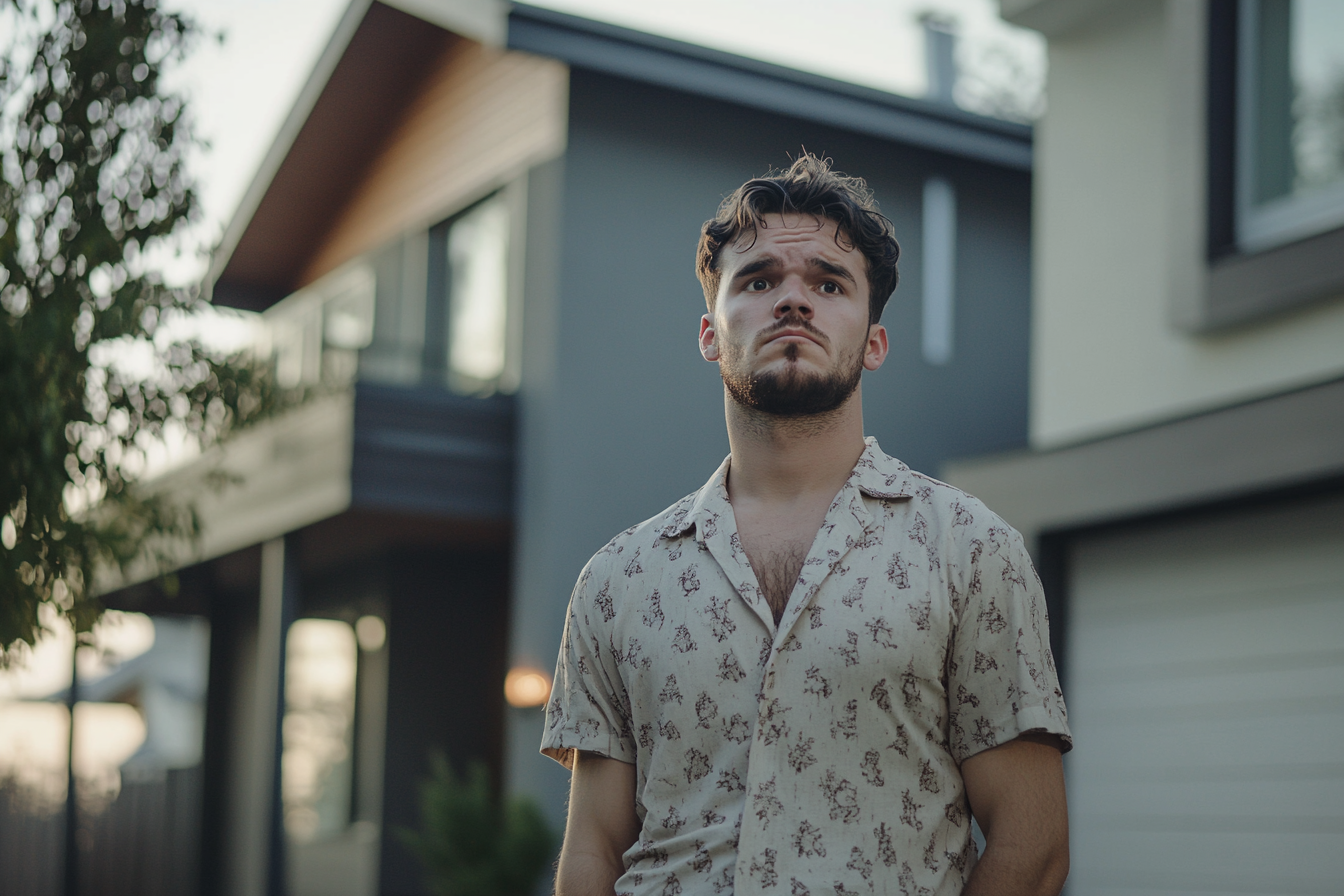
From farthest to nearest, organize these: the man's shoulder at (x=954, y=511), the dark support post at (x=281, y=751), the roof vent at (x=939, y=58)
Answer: the roof vent at (x=939, y=58)
the dark support post at (x=281, y=751)
the man's shoulder at (x=954, y=511)

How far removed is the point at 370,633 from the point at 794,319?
11.6m

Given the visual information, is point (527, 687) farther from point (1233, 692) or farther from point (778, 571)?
point (778, 571)

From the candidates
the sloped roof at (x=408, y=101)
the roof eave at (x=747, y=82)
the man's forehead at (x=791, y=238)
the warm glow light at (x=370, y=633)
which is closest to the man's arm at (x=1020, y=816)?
the man's forehead at (x=791, y=238)

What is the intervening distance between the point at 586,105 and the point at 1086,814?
22.5ft

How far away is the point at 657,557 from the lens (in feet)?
9.43

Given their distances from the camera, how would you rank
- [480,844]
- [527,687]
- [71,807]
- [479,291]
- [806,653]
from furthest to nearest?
[71,807] < [479,291] < [527,687] < [480,844] < [806,653]

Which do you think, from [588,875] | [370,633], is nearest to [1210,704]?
[588,875]

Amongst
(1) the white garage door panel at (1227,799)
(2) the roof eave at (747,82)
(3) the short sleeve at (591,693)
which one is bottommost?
(1) the white garage door panel at (1227,799)

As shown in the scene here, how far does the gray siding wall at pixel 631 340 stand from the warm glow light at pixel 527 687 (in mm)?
111

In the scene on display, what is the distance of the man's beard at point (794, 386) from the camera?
277cm

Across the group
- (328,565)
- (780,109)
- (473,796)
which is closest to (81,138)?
(473,796)

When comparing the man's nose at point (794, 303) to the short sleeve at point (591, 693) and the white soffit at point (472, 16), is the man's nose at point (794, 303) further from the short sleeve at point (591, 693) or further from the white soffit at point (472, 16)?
the white soffit at point (472, 16)

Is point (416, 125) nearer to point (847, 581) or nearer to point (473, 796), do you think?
point (473, 796)

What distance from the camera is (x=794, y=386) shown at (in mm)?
2773
